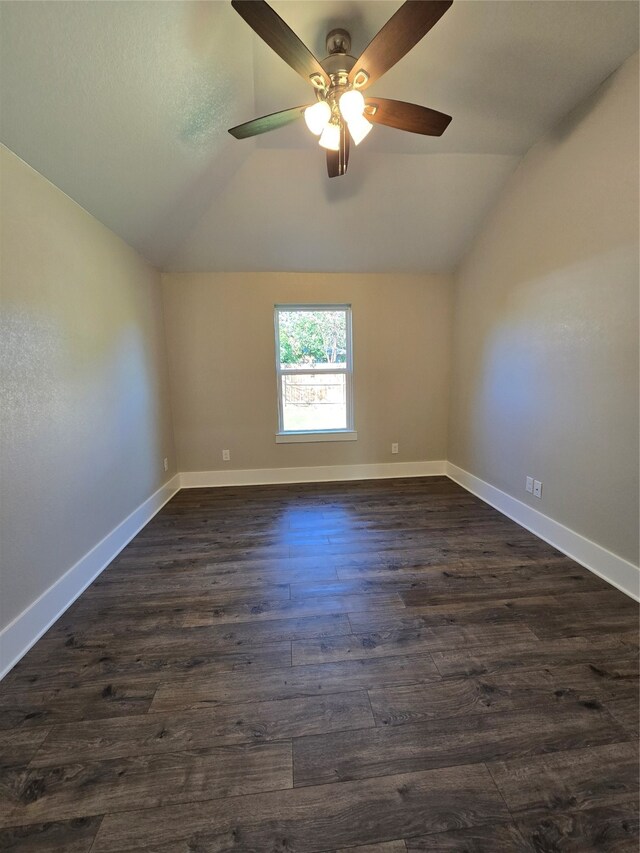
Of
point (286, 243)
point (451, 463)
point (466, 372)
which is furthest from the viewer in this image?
point (451, 463)

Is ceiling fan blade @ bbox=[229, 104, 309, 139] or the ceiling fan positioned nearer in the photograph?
the ceiling fan

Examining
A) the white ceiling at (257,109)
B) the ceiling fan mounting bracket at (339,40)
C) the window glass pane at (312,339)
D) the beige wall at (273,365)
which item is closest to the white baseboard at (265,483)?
the beige wall at (273,365)

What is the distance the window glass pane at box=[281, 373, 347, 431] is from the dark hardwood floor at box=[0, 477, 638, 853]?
1.89m

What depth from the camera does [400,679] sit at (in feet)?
4.60

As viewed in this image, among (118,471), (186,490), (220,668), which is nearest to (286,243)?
(118,471)

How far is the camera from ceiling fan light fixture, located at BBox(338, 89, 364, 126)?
146 centimetres

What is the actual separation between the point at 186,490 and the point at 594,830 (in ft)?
11.8

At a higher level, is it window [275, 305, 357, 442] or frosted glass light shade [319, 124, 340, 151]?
frosted glass light shade [319, 124, 340, 151]

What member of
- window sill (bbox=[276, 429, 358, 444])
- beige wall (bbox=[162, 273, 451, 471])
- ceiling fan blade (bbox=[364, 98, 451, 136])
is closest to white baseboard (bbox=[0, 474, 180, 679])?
beige wall (bbox=[162, 273, 451, 471])

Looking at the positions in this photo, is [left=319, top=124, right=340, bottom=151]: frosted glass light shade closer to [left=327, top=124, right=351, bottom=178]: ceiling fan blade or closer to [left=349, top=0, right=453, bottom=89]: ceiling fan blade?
[left=327, top=124, right=351, bottom=178]: ceiling fan blade

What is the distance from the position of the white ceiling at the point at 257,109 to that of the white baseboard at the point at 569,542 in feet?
8.44

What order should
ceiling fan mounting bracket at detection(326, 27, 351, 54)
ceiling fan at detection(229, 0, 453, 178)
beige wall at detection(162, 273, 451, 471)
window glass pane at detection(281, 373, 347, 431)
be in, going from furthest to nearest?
window glass pane at detection(281, 373, 347, 431)
beige wall at detection(162, 273, 451, 471)
ceiling fan mounting bracket at detection(326, 27, 351, 54)
ceiling fan at detection(229, 0, 453, 178)

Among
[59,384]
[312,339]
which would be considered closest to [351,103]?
[59,384]

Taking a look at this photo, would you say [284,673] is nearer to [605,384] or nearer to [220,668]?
[220,668]
